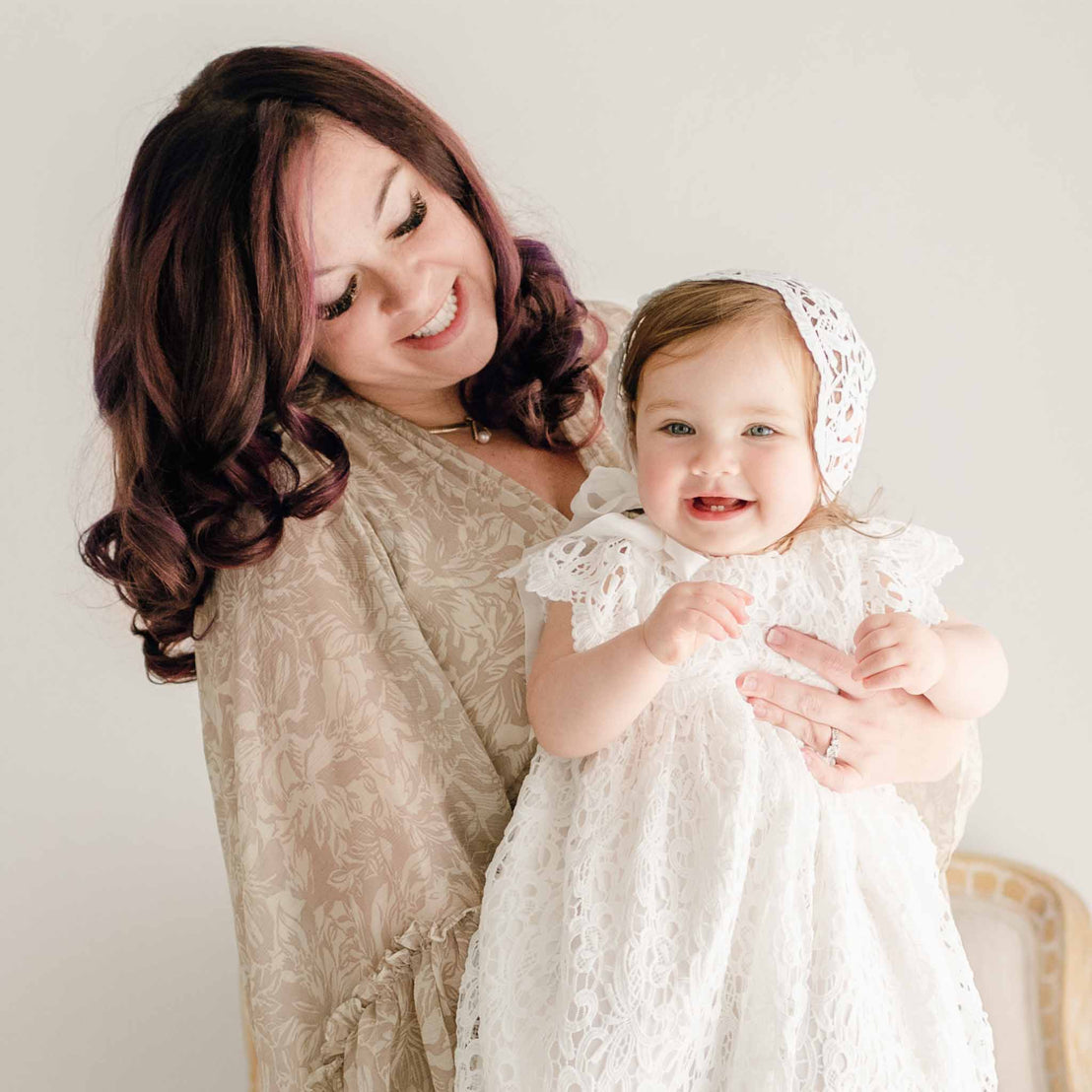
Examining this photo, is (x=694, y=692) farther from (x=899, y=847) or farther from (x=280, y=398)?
(x=280, y=398)

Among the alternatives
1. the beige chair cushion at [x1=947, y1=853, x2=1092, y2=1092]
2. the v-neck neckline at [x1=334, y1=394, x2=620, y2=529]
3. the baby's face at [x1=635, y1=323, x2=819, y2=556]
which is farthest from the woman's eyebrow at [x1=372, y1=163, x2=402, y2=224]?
the beige chair cushion at [x1=947, y1=853, x2=1092, y2=1092]

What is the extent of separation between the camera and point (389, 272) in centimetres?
146

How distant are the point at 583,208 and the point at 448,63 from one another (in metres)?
0.37

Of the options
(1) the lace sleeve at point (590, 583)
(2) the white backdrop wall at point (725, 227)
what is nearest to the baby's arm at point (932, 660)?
(1) the lace sleeve at point (590, 583)

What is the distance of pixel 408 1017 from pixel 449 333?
0.88m

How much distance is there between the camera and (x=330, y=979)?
141 cm

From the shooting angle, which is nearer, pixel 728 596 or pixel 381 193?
pixel 728 596

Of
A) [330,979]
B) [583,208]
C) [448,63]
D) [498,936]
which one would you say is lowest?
[330,979]

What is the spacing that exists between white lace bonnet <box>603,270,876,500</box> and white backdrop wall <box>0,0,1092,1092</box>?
87cm

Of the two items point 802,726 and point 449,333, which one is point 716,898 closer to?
point 802,726

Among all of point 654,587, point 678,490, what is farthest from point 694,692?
point 678,490

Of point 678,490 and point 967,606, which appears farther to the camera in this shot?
point 967,606

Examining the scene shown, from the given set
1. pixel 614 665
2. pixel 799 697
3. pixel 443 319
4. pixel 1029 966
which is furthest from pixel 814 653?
pixel 1029 966

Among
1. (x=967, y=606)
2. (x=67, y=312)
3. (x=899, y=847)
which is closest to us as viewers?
(x=899, y=847)
